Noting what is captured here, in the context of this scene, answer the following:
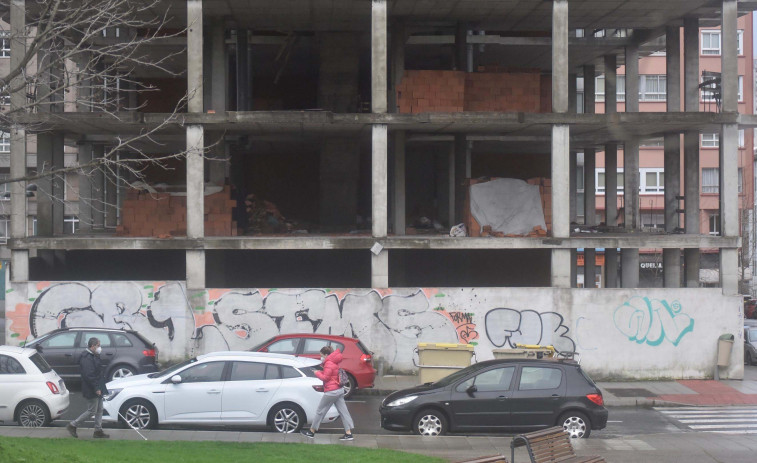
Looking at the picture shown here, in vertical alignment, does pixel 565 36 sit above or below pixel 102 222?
above

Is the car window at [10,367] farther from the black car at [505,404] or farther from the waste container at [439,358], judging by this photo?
the waste container at [439,358]

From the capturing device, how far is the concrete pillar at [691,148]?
2791 centimetres

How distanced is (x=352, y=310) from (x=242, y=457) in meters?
12.2

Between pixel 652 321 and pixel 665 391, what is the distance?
2.35 metres

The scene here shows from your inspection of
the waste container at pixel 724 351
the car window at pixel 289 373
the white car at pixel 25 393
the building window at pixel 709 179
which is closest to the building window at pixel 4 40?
the white car at pixel 25 393

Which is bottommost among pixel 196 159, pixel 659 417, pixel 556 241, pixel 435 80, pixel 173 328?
pixel 659 417

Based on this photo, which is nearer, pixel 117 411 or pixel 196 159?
pixel 117 411

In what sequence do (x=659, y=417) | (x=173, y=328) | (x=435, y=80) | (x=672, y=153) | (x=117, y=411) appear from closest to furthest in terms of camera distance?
(x=117, y=411) < (x=659, y=417) < (x=173, y=328) < (x=435, y=80) < (x=672, y=153)

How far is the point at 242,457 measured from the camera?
1187cm

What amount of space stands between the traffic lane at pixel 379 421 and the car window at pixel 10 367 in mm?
1522

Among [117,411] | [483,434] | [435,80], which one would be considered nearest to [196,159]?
[435,80]

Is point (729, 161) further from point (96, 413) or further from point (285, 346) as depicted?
point (96, 413)

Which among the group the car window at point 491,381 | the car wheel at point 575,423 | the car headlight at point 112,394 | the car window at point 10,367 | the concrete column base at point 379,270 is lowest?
the car wheel at point 575,423

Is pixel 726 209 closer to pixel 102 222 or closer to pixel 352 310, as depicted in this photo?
pixel 352 310
